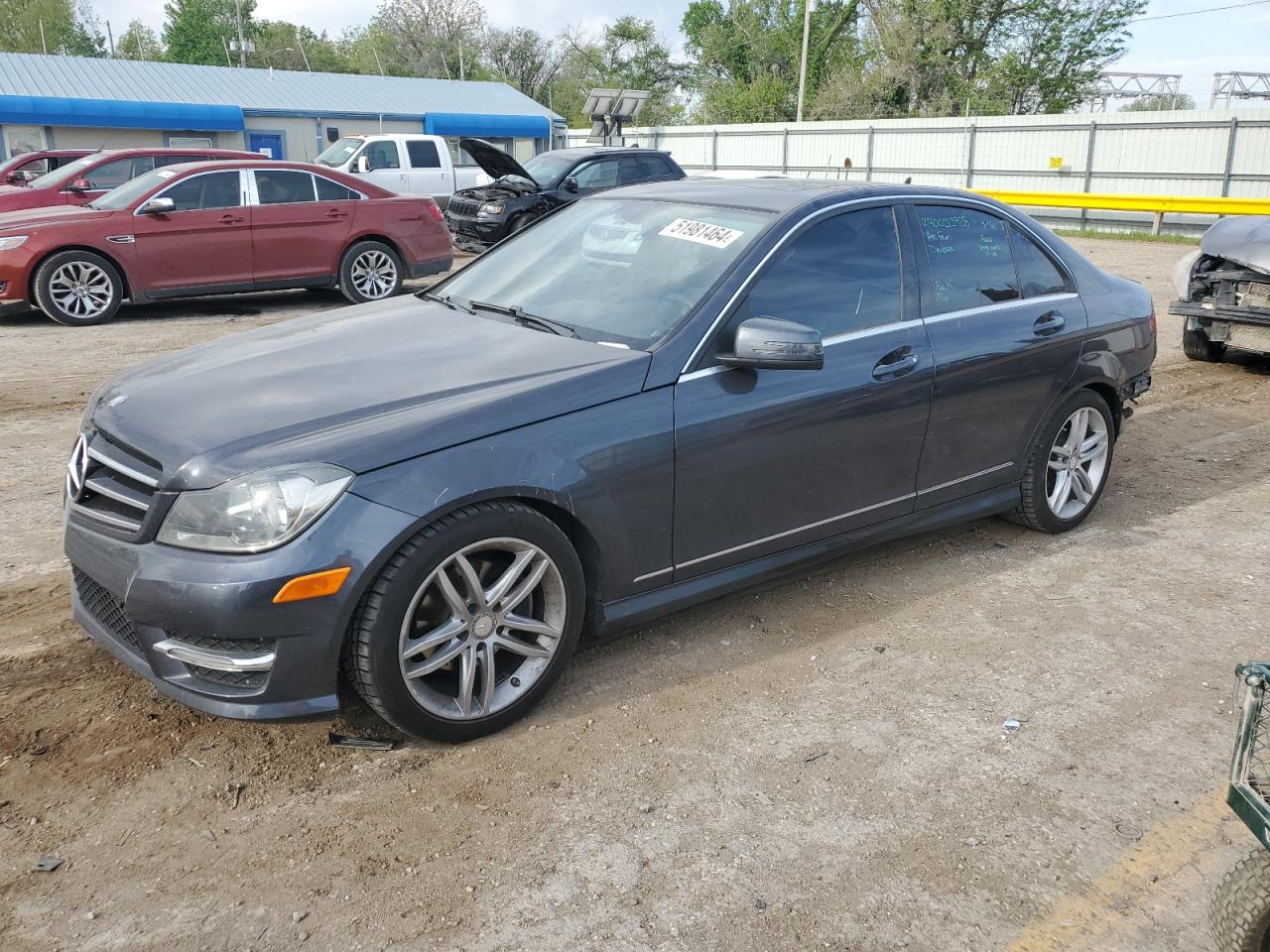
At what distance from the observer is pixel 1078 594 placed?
4484mm

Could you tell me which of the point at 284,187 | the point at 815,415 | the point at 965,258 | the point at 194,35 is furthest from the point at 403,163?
the point at 194,35

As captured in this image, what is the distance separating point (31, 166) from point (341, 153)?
16.0 feet

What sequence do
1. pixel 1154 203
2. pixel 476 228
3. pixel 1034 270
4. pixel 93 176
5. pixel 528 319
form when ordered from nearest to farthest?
pixel 528 319 → pixel 1034 270 → pixel 93 176 → pixel 476 228 → pixel 1154 203

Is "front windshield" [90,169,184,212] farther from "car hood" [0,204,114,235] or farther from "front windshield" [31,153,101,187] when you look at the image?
"front windshield" [31,153,101,187]

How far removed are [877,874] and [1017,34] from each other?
46595 mm

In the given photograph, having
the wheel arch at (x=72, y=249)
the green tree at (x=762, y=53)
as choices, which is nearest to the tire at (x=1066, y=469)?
the wheel arch at (x=72, y=249)

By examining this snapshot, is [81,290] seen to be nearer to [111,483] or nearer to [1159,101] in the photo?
[111,483]

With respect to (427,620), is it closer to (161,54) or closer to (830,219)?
(830,219)

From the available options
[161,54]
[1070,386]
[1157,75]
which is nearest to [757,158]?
[1157,75]

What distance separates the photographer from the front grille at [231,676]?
2926 mm

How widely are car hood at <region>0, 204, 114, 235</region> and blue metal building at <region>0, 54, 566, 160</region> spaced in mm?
21901

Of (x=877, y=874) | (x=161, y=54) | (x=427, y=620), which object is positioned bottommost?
(x=877, y=874)

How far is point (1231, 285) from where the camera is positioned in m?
8.59

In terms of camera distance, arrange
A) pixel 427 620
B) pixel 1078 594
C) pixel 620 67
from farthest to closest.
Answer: pixel 620 67 < pixel 1078 594 < pixel 427 620
